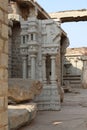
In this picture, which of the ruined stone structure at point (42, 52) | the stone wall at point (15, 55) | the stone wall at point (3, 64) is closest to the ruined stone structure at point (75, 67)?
the stone wall at point (15, 55)

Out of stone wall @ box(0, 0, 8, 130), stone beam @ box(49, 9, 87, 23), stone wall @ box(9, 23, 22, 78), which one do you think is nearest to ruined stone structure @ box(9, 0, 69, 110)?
stone wall @ box(9, 23, 22, 78)

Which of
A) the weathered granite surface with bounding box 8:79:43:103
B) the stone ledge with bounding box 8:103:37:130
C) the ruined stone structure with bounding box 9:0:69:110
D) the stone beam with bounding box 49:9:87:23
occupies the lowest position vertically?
the stone ledge with bounding box 8:103:37:130

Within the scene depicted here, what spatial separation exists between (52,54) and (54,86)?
38.9 inches

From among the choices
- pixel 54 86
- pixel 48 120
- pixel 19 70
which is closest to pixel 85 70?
pixel 19 70

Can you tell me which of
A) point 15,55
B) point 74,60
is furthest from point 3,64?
point 74,60

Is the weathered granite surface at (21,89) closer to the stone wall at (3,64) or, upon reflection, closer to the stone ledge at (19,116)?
the stone ledge at (19,116)

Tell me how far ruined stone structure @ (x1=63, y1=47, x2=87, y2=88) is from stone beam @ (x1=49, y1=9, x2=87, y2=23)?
3734 millimetres

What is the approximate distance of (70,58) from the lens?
2406 centimetres

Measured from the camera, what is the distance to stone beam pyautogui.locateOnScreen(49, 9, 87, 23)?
64.1 ft

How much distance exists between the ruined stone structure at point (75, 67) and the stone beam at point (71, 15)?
373cm

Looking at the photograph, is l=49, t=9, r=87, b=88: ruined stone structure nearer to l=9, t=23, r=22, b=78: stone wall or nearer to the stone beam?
the stone beam

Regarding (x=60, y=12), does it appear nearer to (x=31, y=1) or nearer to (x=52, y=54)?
(x=31, y=1)

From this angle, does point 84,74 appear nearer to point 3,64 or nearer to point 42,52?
point 42,52

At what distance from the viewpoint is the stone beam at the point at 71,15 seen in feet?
64.1
